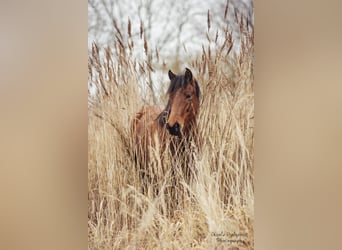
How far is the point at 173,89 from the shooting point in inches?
58.2

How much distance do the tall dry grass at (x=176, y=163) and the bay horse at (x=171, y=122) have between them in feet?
0.11

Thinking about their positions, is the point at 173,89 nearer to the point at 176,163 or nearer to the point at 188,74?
the point at 188,74

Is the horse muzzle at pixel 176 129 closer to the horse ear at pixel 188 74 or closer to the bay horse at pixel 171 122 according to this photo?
the bay horse at pixel 171 122

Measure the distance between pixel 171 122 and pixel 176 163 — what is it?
19cm

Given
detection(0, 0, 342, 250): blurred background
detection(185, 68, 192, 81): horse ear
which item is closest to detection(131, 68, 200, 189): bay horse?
detection(185, 68, 192, 81): horse ear

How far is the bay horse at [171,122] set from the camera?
147 centimetres
